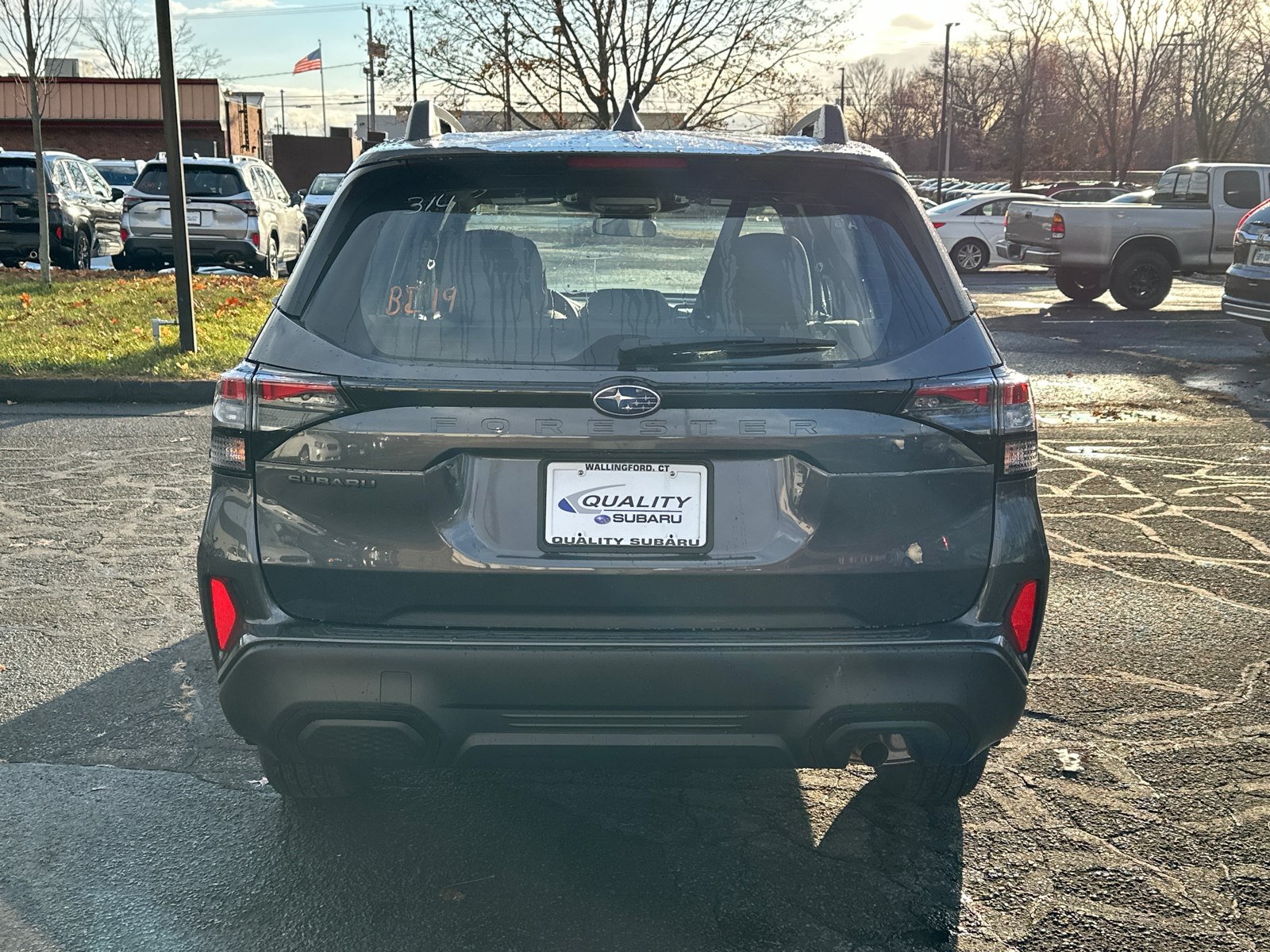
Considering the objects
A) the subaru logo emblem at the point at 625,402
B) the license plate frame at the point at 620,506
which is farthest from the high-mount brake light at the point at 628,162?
the license plate frame at the point at 620,506

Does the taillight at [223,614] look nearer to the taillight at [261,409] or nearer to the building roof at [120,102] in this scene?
the taillight at [261,409]

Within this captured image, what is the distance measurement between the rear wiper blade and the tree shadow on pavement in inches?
49.0

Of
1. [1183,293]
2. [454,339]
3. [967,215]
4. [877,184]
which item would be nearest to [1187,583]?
[877,184]

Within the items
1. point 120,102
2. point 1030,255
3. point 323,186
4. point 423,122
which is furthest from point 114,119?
point 423,122

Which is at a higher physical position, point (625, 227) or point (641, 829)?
point (625, 227)

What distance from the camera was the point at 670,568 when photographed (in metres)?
2.51

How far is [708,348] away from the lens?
2.55 m

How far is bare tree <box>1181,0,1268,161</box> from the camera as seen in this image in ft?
155

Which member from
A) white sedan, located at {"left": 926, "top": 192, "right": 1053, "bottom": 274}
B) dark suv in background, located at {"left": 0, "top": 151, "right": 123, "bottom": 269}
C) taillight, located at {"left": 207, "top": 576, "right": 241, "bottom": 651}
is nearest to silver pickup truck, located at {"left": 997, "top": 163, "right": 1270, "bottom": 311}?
white sedan, located at {"left": 926, "top": 192, "right": 1053, "bottom": 274}

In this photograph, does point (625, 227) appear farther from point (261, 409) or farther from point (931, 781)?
point (931, 781)

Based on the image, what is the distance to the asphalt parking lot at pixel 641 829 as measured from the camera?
8.87 ft

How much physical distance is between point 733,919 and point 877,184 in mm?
1691

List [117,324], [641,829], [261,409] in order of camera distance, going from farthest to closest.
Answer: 1. [117,324]
2. [641,829]
3. [261,409]

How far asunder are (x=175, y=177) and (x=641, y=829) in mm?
9197
